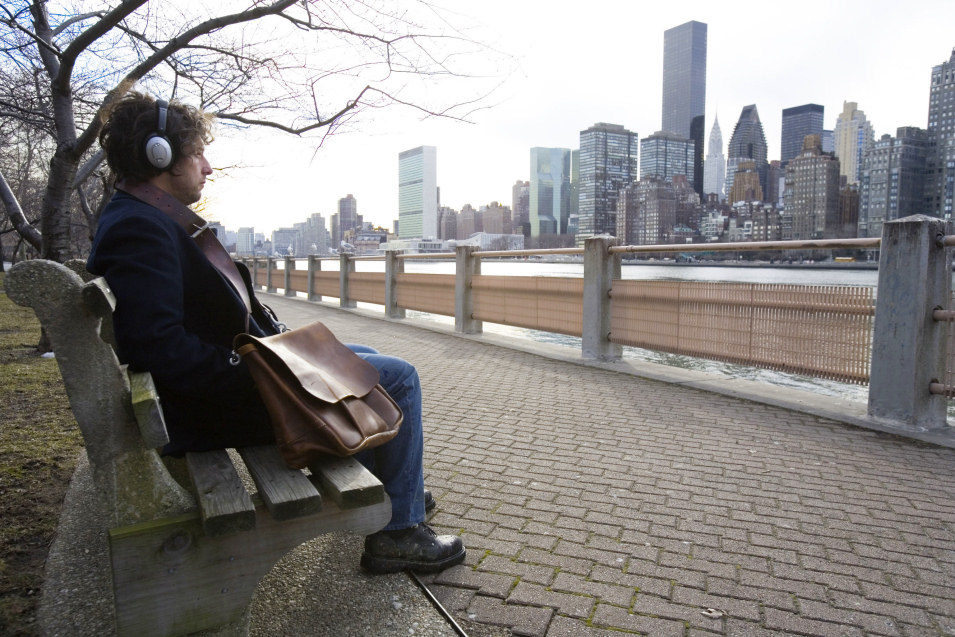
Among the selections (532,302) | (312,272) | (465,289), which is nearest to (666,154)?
(312,272)

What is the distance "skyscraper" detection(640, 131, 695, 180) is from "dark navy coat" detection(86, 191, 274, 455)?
11127 cm

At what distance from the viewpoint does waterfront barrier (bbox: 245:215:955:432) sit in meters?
4.70

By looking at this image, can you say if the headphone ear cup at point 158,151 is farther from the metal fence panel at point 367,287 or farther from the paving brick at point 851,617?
the metal fence panel at point 367,287

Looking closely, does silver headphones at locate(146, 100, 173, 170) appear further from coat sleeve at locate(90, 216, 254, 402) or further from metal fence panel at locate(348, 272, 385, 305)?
metal fence panel at locate(348, 272, 385, 305)

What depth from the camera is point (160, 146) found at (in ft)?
7.44

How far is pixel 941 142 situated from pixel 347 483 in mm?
47126

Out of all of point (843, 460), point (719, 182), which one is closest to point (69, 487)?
point (843, 460)

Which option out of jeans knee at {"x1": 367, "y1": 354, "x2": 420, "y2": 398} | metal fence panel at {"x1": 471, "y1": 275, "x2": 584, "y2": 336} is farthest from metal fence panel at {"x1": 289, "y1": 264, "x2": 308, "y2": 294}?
jeans knee at {"x1": 367, "y1": 354, "x2": 420, "y2": 398}

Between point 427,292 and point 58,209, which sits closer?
point 58,209

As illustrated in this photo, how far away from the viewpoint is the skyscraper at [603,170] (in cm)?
4472

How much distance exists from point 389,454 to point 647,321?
497 cm

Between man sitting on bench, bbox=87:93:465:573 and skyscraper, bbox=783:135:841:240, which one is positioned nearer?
man sitting on bench, bbox=87:93:465:573

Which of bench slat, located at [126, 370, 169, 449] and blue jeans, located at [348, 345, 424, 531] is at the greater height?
bench slat, located at [126, 370, 169, 449]

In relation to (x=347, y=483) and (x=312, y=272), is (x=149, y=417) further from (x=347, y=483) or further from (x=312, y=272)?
(x=312, y=272)
